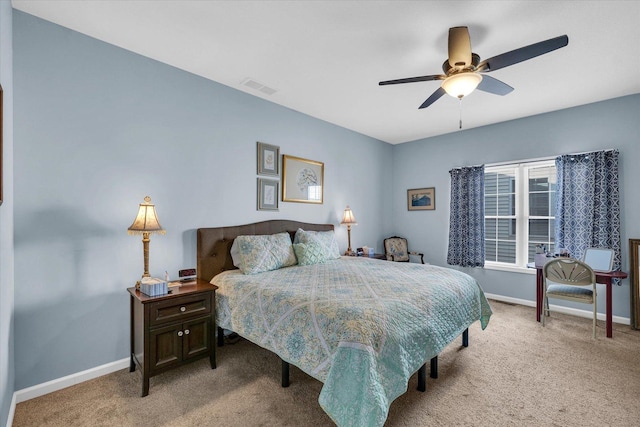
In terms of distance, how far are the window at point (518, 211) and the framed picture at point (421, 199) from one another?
2.70ft

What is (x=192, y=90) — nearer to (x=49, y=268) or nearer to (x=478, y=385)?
(x=49, y=268)

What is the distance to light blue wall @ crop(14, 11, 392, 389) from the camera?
2141 mm

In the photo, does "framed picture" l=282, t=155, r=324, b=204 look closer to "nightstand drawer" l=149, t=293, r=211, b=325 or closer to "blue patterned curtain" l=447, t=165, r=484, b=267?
"nightstand drawer" l=149, t=293, r=211, b=325

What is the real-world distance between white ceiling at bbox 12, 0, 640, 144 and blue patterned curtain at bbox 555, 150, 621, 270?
80 cm

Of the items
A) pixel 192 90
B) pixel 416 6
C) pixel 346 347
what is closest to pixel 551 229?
pixel 416 6

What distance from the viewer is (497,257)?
469cm

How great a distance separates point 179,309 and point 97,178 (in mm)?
1272

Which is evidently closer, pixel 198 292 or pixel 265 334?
pixel 265 334

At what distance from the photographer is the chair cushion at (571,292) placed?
3.20m

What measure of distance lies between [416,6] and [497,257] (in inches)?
159

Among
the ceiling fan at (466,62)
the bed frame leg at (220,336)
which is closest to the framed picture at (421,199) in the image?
the ceiling fan at (466,62)

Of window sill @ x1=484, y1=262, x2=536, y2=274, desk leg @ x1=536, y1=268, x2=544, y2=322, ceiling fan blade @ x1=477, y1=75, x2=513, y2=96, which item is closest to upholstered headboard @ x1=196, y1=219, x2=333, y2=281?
ceiling fan blade @ x1=477, y1=75, x2=513, y2=96

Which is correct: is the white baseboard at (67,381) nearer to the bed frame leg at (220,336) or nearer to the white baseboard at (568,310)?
the bed frame leg at (220,336)

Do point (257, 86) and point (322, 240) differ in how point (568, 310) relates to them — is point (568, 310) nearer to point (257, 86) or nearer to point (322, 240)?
point (322, 240)
